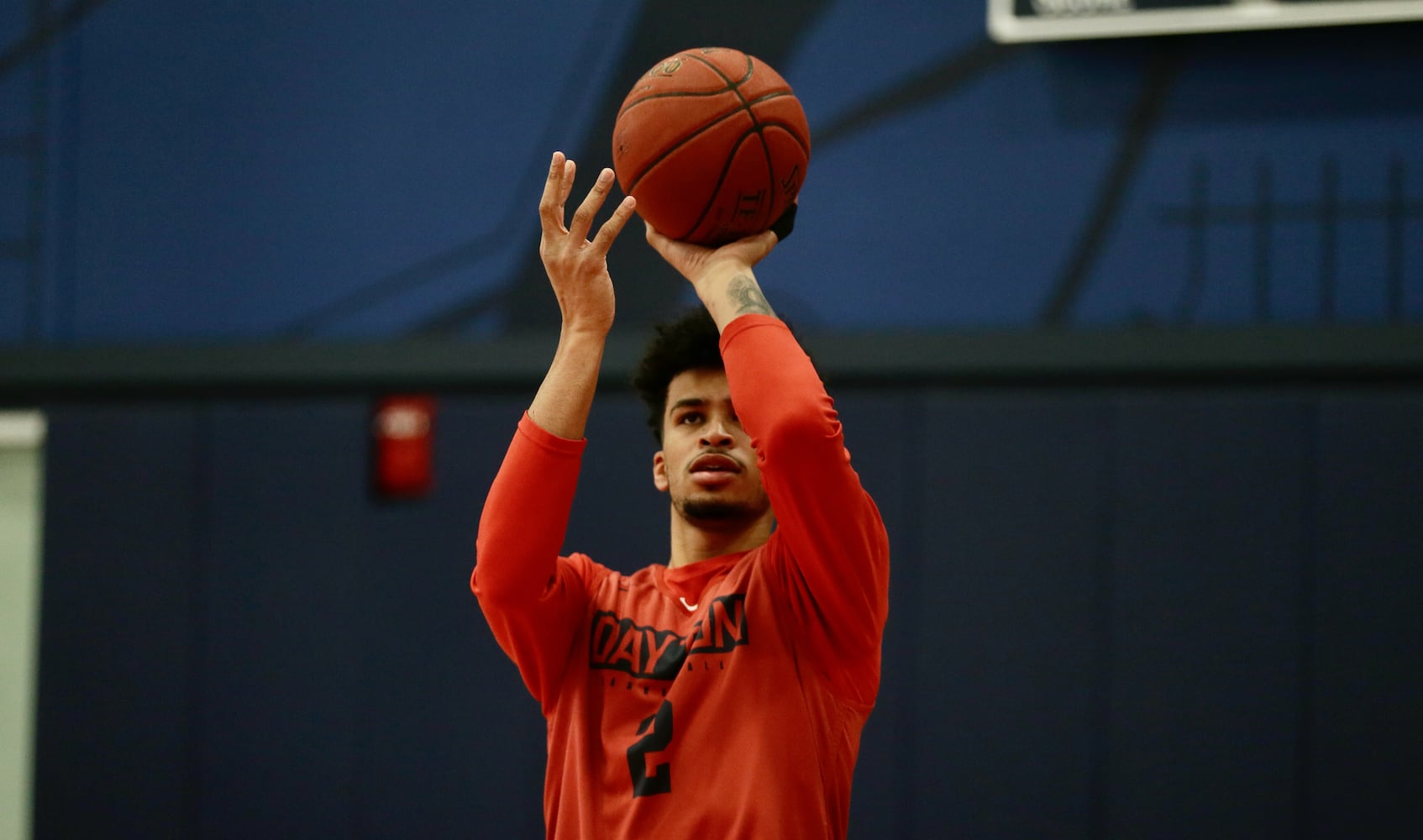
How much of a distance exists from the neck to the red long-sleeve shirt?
0.08m

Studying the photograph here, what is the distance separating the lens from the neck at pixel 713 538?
192 cm

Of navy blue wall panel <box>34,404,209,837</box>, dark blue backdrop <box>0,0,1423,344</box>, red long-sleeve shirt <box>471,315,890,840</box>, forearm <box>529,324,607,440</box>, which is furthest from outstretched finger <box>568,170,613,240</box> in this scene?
navy blue wall panel <box>34,404,209,837</box>

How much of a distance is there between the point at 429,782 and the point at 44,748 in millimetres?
1388

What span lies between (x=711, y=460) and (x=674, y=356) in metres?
0.26

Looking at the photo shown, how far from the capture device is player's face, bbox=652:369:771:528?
1844 millimetres

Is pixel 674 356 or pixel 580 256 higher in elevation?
pixel 580 256

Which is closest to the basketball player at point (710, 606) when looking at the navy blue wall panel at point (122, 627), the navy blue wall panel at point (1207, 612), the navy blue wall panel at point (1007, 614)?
the navy blue wall panel at point (1007, 614)

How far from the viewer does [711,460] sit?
185cm

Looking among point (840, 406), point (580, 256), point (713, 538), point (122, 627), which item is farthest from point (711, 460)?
point (122, 627)

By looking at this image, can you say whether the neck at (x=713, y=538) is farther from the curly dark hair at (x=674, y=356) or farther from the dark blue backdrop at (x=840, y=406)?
the dark blue backdrop at (x=840, y=406)

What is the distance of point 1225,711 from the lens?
341 centimetres

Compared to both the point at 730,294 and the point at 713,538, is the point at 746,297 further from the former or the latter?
the point at 713,538

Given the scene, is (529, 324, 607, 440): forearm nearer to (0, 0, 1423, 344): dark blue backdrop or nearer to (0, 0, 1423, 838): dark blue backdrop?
(0, 0, 1423, 838): dark blue backdrop

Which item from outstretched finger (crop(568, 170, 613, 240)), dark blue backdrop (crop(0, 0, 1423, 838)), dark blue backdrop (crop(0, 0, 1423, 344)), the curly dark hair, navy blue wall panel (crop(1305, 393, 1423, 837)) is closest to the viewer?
outstretched finger (crop(568, 170, 613, 240))
